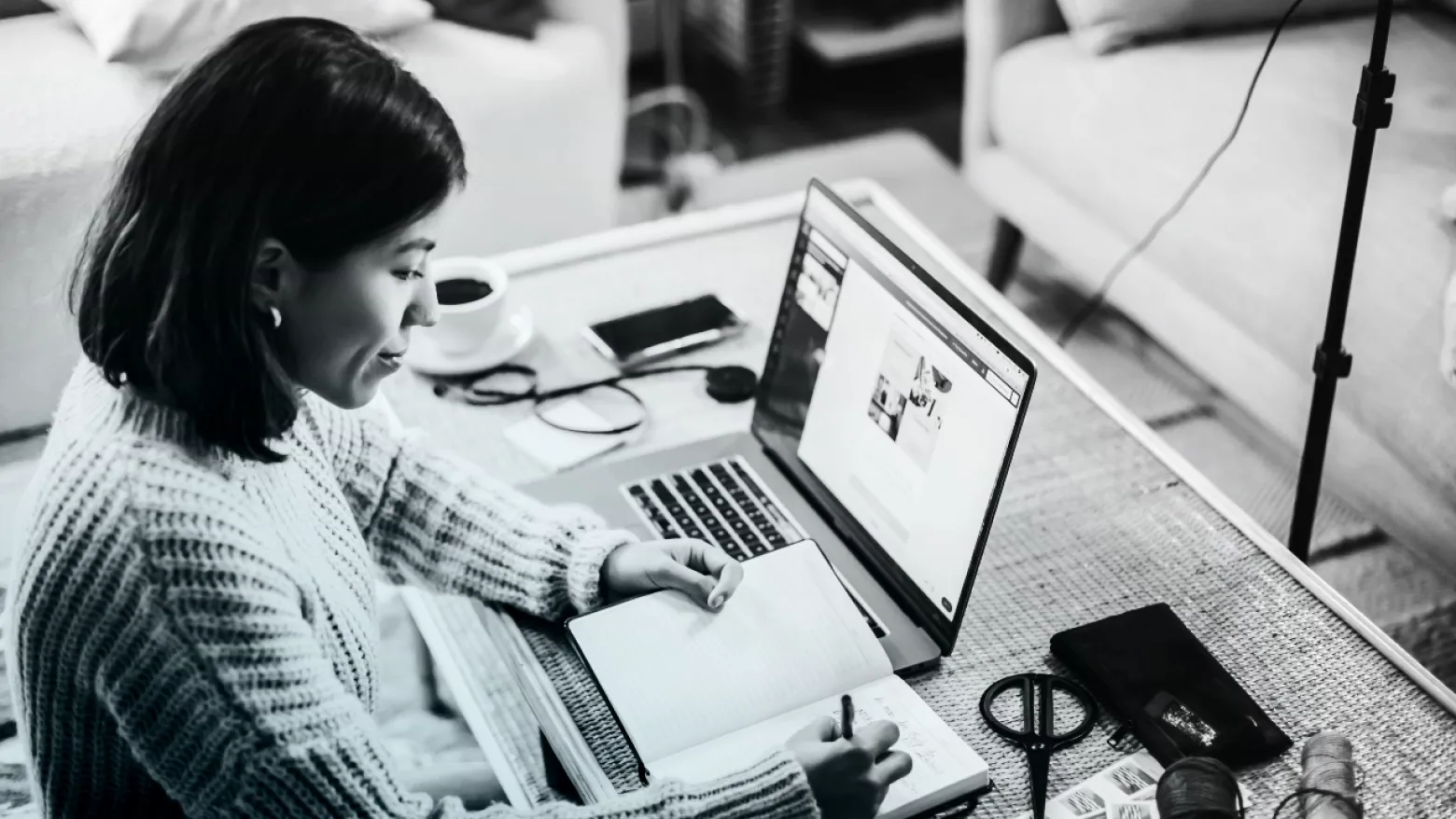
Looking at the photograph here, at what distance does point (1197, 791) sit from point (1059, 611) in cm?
23

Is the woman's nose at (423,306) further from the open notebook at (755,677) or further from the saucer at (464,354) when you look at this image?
the saucer at (464,354)

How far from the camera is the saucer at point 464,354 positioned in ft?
4.25

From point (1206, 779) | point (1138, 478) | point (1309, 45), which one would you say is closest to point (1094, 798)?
point (1206, 779)

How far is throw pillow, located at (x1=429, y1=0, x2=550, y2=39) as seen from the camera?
206 centimetres

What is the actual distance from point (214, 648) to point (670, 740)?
0.95 feet

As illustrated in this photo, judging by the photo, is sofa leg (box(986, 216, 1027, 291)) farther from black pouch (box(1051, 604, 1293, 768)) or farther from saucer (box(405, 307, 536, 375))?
A: black pouch (box(1051, 604, 1293, 768))

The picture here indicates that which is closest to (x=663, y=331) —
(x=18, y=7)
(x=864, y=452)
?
(x=864, y=452)

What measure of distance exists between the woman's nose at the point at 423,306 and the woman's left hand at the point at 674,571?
0.78 ft

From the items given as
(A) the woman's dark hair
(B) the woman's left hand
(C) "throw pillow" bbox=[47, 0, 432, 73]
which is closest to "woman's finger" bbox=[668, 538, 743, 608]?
(B) the woman's left hand

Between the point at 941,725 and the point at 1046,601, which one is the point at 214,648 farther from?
the point at 1046,601

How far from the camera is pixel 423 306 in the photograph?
88 cm

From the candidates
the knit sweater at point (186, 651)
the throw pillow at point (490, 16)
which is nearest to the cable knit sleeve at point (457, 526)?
the knit sweater at point (186, 651)

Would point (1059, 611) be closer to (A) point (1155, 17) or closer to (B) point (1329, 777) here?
(B) point (1329, 777)

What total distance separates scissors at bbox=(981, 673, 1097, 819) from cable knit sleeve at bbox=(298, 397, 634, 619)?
30 cm
